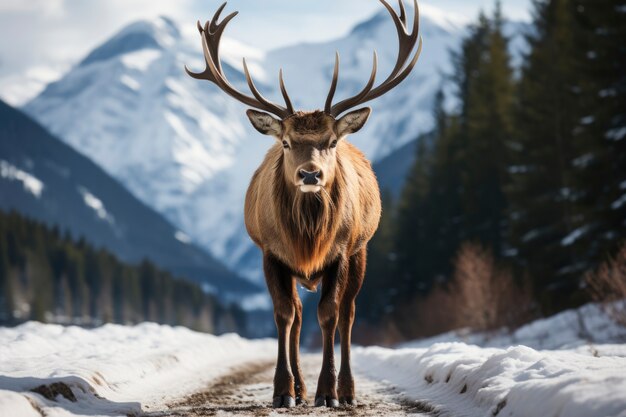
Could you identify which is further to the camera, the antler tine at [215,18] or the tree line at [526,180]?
the tree line at [526,180]

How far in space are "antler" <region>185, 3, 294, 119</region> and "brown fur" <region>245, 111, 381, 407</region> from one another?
0.71 ft

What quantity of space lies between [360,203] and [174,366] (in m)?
4.07

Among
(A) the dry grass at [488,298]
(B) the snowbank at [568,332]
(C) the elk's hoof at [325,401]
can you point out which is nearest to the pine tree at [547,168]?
(A) the dry grass at [488,298]

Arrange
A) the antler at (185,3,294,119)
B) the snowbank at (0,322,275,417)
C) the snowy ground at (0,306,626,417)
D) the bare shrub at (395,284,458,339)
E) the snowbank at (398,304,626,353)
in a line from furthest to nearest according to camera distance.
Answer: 1. the bare shrub at (395,284,458,339)
2. the snowbank at (398,304,626,353)
3. the antler at (185,3,294,119)
4. the snowbank at (0,322,275,417)
5. the snowy ground at (0,306,626,417)

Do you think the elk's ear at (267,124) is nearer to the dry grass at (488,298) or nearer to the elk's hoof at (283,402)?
the elk's hoof at (283,402)

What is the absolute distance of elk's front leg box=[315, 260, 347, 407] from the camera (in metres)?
8.77

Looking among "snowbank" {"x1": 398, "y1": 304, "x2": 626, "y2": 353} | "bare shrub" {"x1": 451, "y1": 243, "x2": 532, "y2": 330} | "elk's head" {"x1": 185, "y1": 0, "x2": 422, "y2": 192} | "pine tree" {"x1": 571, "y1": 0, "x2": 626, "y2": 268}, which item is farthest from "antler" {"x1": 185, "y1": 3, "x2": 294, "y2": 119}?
"bare shrub" {"x1": 451, "y1": 243, "x2": 532, "y2": 330}

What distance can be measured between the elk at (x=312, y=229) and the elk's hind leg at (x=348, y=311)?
0.01m

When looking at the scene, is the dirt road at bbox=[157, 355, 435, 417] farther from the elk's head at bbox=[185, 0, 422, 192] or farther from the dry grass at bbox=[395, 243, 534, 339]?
the dry grass at bbox=[395, 243, 534, 339]

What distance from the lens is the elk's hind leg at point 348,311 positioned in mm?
9062

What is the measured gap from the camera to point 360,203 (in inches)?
415

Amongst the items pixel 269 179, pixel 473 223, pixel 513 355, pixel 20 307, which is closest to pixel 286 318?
pixel 269 179

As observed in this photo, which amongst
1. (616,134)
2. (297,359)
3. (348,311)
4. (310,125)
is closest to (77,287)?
(616,134)

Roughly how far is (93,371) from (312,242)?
2.61 meters
